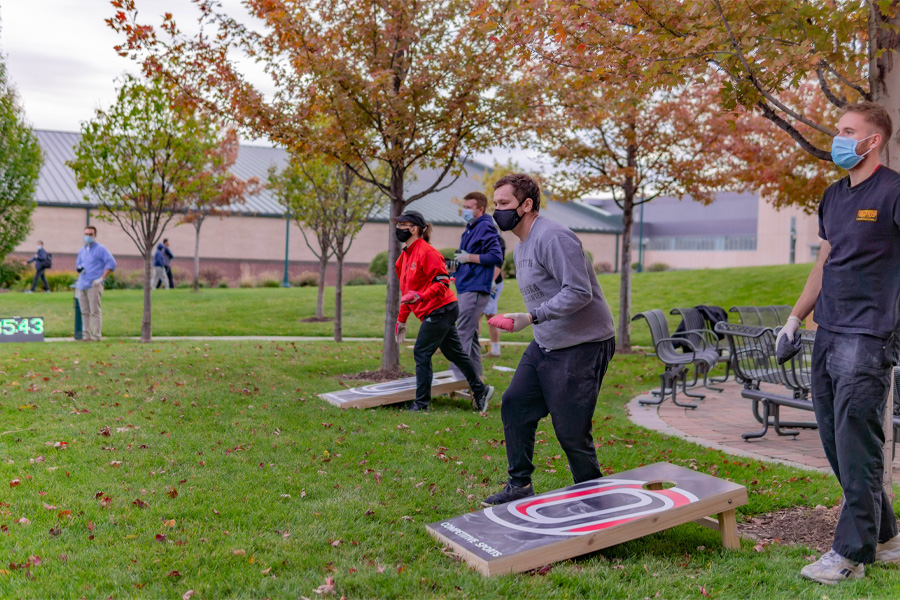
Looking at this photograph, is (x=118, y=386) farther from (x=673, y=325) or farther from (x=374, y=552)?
(x=673, y=325)

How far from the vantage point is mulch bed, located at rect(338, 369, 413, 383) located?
32.2ft

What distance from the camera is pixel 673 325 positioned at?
18125 millimetres

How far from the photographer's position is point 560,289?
4.21 metres

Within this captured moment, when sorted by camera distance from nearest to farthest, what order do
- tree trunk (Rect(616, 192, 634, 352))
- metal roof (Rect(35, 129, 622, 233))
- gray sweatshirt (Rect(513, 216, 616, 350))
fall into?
gray sweatshirt (Rect(513, 216, 616, 350)) → tree trunk (Rect(616, 192, 634, 352)) → metal roof (Rect(35, 129, 622, 233))

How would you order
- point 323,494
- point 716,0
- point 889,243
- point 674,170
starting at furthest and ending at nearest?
point 674,170
point 323,494
point 716,0
point 889,243

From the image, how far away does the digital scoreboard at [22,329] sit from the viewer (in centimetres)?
1262

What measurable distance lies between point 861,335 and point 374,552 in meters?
2.57

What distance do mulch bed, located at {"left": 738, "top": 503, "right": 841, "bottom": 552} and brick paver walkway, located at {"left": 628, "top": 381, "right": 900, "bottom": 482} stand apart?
1.27 metres

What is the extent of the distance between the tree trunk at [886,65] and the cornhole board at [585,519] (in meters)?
2.04

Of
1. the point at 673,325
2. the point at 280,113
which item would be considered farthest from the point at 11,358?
the point at 673,325

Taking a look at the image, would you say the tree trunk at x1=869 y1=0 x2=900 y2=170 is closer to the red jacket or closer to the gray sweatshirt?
the gray sweatshirt

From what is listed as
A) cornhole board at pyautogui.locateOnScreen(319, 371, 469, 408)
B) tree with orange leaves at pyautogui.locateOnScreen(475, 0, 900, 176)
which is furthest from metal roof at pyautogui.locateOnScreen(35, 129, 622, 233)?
tree with orange leaves at pyautogui.locateOnScreen(475, 0, 900, 176)

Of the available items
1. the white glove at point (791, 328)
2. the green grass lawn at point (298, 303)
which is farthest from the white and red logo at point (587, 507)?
the green grass lawn at point (298, 303)

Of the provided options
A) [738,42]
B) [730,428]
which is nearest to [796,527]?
[738,42]
